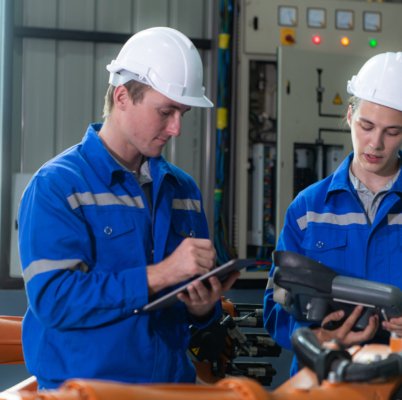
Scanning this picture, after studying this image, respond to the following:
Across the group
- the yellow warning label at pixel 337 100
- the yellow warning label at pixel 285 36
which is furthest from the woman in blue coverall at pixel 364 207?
the yellow warning label at pixel 285 36

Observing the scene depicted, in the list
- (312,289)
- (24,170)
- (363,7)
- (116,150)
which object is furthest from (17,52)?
(312,289)

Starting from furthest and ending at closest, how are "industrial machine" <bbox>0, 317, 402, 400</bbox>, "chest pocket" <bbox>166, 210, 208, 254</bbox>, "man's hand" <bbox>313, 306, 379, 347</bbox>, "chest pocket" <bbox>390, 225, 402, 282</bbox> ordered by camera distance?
"chest pocket" <bbox>390, 225, 402, 282</bbox> → "chest pocket" <bbox>166, 210, 208, 254</bbox> → "man's hand" <bbox>313, 306, 379, 347</bbox> → "industrial machine" <bbox>0, 317, 402, 400</bbox>

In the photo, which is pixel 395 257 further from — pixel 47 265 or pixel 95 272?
pixel 47 265

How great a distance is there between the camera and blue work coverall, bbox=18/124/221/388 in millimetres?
1780

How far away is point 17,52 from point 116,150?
5926 millimetres

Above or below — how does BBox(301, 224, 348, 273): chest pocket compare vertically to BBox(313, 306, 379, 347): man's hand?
above

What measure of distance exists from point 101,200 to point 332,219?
0.72 m

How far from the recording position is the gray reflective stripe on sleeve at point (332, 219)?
2258 mm

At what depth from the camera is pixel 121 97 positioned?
200cm

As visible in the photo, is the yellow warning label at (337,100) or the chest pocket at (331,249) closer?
the chest pocket at (331,249)

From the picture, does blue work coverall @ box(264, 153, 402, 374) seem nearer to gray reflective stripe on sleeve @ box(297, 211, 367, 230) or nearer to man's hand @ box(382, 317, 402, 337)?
gray reflective stripe on sleeve @ box(297, 211, 367, 230)

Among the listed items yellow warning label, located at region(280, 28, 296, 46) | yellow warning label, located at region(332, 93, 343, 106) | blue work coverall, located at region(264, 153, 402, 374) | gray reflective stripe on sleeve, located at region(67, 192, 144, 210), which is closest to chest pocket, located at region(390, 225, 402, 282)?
blue work coverall, located at region(264, 153, 402, 374)

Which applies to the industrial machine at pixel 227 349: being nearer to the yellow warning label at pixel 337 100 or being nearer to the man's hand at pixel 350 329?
the man's hand at pixel 350 329

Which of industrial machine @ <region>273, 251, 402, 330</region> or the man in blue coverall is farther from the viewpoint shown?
the man in blue coverall
